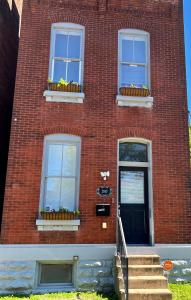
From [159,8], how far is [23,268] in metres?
8.49

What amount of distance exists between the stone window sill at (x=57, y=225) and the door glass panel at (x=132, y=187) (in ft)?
4.97

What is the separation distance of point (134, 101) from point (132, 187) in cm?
243

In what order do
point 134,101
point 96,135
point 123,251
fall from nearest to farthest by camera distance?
point 123,251 < point 96,135 < point 134,101

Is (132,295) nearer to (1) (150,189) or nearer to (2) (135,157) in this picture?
(1) (150,189)

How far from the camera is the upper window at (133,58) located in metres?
9.12

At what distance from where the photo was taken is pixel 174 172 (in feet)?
28.0

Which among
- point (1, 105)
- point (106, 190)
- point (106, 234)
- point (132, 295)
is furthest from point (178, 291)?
point (1, 105)

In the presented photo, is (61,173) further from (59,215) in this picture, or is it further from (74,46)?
(74,46)

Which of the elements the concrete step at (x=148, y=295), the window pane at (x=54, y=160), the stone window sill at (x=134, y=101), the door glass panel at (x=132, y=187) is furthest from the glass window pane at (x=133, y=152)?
the concrete step at (x=148, y=295)

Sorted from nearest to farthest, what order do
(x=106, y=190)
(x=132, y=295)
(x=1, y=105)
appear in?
(x=132, y=295) → (x=106, y=190) → (x=1, y=105)

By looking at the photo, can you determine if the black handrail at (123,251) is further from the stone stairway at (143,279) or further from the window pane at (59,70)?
the window pane at (59,70)

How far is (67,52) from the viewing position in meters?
9.08

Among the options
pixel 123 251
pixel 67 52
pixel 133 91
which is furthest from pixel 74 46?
pixel 123 251

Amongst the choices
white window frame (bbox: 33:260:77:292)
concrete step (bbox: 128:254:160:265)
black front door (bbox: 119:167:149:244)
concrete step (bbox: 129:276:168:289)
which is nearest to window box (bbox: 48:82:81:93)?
black front door (bbox: 119:167:149:244)
